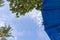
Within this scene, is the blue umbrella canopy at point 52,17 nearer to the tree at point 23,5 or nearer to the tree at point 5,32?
the tree at point 23,5

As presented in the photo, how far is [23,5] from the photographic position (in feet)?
21.9

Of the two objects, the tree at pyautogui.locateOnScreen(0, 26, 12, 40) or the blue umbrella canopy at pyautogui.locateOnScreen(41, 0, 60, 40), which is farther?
the tree at pyautogui.locateOnScreen(0, 26, 12, 40)

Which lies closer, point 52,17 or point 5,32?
point 52,17

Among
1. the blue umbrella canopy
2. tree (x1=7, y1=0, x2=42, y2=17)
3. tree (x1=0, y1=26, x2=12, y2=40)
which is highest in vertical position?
the blue umbrella canopy

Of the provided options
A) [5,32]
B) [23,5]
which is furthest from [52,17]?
[5,32]

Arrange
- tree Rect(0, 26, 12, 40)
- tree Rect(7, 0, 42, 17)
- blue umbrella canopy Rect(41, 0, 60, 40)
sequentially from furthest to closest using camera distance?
tree Rect(0, 26, 12, 40) < tree Rect(7, 0, 42, 17) < blue umbrella canopy Rect(41, 0, 60, 40)

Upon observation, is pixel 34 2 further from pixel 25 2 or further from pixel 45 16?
pixel 45 16

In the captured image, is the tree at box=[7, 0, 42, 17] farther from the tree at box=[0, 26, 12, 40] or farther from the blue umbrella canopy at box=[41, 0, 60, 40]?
the blue umbrella canopy at box=[41, 0, 60, 40]

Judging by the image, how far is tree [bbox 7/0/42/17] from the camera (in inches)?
259

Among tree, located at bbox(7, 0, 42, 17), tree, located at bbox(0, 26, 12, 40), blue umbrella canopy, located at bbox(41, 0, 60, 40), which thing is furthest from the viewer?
tree, located at bbox(0, 26, 12, 40)

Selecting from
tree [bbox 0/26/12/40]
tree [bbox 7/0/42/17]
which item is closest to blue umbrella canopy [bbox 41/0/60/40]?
tree [bbox 7/0/42/17]

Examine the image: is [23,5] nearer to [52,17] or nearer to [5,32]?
[5,32]

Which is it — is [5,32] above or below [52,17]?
below

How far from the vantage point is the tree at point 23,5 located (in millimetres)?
6570
